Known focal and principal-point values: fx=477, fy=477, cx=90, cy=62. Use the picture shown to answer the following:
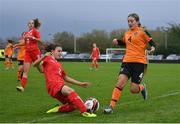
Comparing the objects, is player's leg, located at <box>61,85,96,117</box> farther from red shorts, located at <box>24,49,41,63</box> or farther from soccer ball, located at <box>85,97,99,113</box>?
red shorts, located at <box>24,49,41,63</box>

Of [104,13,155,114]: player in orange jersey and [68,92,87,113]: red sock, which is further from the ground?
[104,13,155,114]: player in orange jersey

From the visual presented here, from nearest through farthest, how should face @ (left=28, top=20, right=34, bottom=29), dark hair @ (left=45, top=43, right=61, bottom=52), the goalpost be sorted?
dark hair @ (left=45, top=43, right=61, bottom=52), face @ (left=28, top=20, right=34, bottom=29), the goalpost

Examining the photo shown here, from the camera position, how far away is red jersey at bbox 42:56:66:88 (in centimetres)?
899

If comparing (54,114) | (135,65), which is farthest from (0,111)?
(135,65)

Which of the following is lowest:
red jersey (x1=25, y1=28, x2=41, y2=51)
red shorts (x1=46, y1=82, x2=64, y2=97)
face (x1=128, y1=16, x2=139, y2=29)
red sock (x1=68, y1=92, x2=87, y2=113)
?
red sock (x1=68, y1=92, x2=87, y2=113)

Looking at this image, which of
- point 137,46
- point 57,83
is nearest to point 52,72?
point 57,83

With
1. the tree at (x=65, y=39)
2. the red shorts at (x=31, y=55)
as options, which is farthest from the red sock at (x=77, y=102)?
the tree at (x=65, y=39)

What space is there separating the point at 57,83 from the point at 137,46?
1.96 metres

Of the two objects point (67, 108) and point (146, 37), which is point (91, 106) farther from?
point (146, 37)

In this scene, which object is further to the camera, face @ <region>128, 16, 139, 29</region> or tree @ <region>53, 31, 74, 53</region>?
tree @ <region>53, 31, 74, 53</region>

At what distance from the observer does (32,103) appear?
10.9m

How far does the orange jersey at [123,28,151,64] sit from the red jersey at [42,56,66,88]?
1515mm

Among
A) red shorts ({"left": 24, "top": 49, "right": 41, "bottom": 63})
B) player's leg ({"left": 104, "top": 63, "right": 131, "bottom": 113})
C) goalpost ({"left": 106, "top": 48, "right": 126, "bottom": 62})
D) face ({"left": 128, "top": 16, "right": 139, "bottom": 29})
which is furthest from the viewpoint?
goalpost ({"left": 106, "top": 48, "right": 126, "bottom": 62})

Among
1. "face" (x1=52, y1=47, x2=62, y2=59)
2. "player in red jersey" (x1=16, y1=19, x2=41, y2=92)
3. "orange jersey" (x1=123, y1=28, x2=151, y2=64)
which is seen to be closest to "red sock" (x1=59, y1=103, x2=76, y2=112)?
"face" (x1=52, y1=47, x2=62, y2=59)
